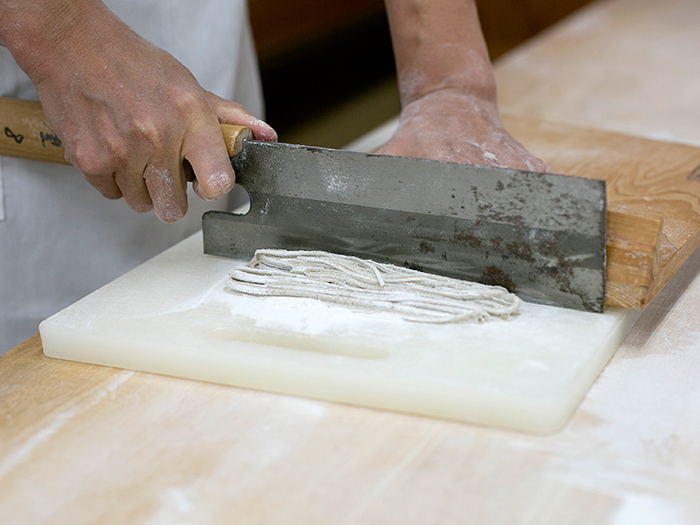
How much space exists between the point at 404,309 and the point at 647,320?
1.31 ft

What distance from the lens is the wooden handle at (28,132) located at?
1373 mm

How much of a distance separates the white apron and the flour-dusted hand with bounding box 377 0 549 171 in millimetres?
422

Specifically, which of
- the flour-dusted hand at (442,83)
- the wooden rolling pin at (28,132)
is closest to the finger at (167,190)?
the wooden rolling pin at (28,132)

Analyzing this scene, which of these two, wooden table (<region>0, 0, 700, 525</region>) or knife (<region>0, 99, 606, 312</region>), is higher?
knife (<region>0, 99, 606, 312</region>)

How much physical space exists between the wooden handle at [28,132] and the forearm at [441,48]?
0.74 m

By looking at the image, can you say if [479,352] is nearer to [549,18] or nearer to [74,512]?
[74,512]

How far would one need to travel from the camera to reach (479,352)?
3.45ft

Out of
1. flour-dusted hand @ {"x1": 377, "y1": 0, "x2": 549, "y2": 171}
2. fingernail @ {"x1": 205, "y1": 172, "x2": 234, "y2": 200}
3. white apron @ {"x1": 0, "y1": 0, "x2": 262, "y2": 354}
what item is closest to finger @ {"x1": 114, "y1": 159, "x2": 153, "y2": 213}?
fingernail @ {"x1": 205, "y1": 172, "x2": 234, "y2": 200}

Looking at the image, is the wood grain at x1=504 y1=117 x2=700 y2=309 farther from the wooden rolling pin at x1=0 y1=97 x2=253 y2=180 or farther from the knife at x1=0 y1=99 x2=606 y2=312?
the wooden rolling pin at x1=0 y1=97 x2=253 y2=180

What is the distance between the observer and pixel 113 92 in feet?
3.98

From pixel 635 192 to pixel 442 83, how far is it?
454 mm

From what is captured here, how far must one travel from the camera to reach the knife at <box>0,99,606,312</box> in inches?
43.8

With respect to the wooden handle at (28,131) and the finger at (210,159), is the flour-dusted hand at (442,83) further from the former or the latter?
the wooden handle at (28,131)

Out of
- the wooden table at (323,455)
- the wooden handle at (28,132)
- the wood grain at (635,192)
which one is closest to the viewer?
the wooden table at (323,455)
